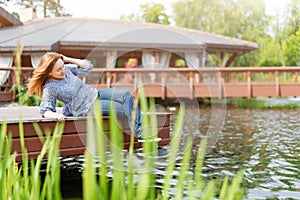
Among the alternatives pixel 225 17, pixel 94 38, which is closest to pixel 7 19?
pixel 94 38

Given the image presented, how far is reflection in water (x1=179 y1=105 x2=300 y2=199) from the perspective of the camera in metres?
4.45

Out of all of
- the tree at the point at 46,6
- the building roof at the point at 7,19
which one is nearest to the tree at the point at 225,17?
the tree at the point at 46,6

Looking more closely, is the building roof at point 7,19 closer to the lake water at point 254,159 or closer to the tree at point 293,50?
the lake water at point 254,159

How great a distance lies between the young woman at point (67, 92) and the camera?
4449mm

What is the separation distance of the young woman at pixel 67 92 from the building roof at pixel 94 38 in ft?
40.2

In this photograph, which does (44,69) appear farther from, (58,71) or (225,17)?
(225,17)

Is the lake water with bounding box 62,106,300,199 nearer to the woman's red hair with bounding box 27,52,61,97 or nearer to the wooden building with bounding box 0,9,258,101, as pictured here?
the woman's red hair with bounding box 27,52,61,97

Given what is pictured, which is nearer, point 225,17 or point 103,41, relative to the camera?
point 103,41

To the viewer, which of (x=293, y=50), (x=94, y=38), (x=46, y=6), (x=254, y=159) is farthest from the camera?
(x=293, y=50)

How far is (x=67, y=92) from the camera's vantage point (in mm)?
4578

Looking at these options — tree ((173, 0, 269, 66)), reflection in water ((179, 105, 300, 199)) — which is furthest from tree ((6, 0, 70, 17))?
reflection in water ((179, 105, 300, 199))

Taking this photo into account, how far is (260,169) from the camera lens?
5.32m

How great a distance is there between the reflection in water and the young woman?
3.96ft

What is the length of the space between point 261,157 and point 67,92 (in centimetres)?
281
